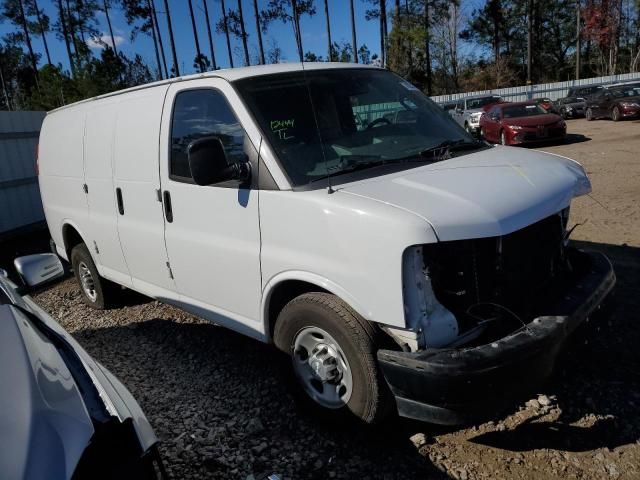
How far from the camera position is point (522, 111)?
18156 mm

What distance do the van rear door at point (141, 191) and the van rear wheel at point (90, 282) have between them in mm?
1100

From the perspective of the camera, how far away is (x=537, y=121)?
17.0 m

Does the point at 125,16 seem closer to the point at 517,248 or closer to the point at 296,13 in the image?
the point at 296,13

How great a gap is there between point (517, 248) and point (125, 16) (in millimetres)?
45768

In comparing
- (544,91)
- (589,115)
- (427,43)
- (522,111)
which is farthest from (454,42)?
(522,111)

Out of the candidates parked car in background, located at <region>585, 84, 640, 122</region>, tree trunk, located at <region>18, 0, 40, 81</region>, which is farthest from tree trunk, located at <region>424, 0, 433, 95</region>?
tree trunk, located at <region>18, 0, 40, 81</region>

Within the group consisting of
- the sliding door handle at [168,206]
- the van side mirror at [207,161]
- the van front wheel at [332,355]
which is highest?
the van side mirror at [207,161]

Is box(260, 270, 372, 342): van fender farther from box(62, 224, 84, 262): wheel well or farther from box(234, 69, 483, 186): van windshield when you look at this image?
box(62, 224, 84, 262): wheel well

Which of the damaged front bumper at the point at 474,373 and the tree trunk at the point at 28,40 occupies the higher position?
the tree trunk at the point at 28,40

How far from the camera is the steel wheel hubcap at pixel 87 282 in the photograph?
229 inches

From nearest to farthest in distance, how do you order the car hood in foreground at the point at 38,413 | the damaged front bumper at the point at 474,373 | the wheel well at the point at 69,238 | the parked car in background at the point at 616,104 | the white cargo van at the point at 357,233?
the car hood in foreground at the point at 38,413
the damaged front bumper at the point at 474,373
the white cargo van at the point at 357,233
the wheel well at the point at 69,238
the parked car in background at the point at 616,104

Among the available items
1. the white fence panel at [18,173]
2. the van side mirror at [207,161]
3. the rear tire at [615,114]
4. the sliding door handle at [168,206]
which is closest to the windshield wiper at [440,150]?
the van side mirror at [207,161]

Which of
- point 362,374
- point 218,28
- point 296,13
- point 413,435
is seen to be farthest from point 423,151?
point 218,28

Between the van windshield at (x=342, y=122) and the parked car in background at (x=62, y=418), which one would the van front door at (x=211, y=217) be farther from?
the parked car in background at (x=62, y=418)
